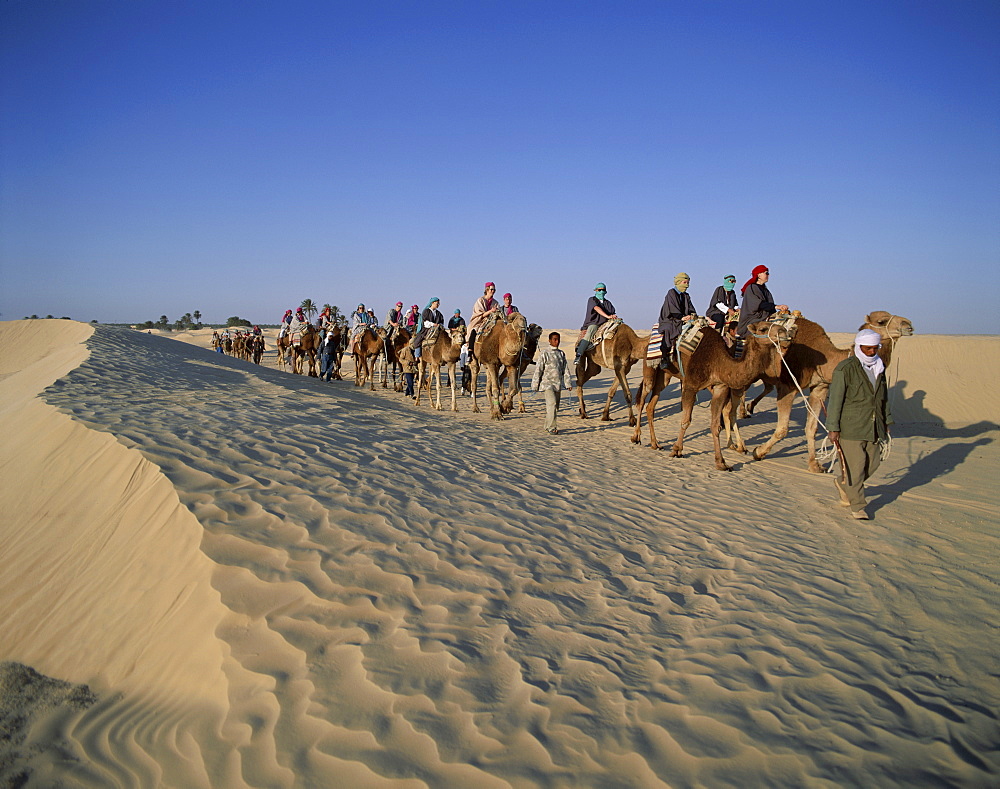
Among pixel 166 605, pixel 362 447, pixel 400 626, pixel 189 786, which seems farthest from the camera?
pixel 362 447

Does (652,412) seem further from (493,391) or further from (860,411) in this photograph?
(860,411)

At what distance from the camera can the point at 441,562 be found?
4.59 metres

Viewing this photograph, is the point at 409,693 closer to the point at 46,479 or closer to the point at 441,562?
the point at 441,562

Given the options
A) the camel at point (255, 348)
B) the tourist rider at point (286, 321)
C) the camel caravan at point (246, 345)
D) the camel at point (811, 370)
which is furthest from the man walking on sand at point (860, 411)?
the camel at point (255, 348)

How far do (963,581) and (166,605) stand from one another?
21.8 feet

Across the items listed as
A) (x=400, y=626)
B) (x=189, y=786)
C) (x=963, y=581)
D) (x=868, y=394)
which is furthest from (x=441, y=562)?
(x=868, y=394)

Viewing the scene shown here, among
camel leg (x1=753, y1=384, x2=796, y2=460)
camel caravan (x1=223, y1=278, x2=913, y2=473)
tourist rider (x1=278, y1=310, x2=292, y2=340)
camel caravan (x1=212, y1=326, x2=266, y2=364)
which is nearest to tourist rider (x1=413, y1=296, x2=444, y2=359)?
camel caravan (x1=223, y1=278, x2=913, y2=473)

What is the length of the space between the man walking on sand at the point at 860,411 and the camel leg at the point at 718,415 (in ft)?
8.06

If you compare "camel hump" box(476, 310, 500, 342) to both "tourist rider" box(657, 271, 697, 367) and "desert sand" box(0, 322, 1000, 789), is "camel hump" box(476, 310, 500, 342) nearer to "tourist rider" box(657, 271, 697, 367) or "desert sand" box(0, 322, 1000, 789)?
"tourist rider" box(657, 271, 697, 367)

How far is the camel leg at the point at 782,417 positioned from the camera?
970cm

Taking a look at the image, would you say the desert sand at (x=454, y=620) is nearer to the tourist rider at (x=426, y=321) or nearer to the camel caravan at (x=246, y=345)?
the tourist rider at (x=426, y=321)

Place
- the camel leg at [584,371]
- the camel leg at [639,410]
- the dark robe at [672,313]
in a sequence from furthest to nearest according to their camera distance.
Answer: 1. the camel leg at [584,371]
2. the camel leg at [639,410]
3. the dark robe at [672,313]

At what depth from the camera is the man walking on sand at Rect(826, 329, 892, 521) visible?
21.0ft

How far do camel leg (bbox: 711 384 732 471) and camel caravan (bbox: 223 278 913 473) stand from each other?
0.06 ft
